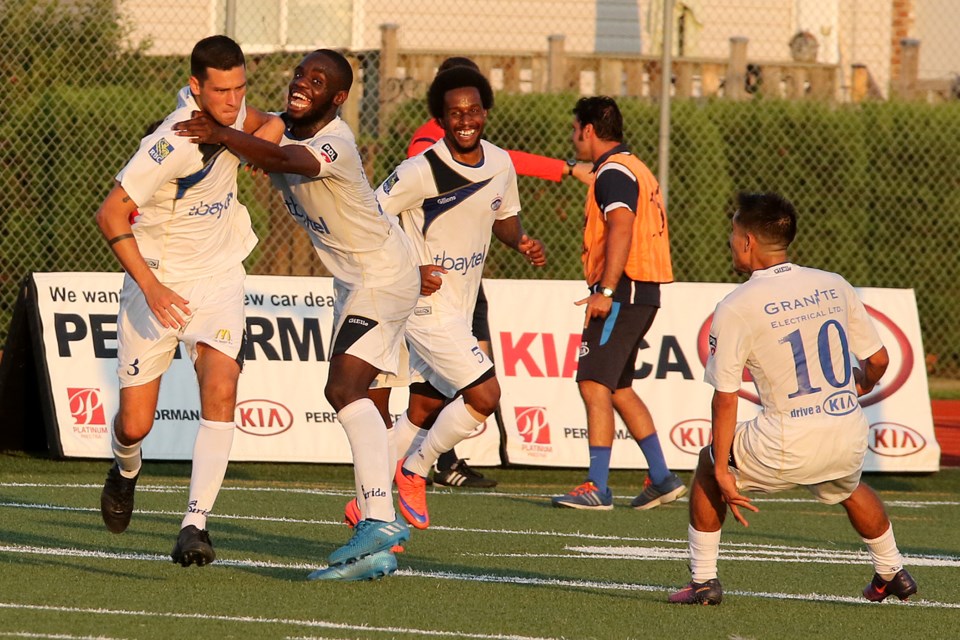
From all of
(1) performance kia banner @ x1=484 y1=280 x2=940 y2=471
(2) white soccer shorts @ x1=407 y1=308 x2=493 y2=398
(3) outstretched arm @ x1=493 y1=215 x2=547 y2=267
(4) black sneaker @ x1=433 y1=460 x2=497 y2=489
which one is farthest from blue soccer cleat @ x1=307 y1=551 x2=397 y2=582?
(1) performance kia banner @ x1=484 y1=280 x2=940 y2=471

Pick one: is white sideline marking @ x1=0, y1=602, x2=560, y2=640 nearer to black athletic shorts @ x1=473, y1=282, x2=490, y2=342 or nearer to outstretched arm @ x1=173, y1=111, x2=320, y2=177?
outstretched arm @ x1=173, y1=111, x2=320, y2=177

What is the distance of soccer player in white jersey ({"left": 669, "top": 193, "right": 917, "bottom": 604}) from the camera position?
6.27m

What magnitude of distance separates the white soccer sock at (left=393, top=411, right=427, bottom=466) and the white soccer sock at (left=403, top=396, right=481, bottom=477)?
0.53 feet

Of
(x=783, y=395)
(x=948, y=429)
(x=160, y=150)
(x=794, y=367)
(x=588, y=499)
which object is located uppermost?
(x=160, y=150)

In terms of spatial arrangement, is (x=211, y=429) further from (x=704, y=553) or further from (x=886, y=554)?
(x=886, y=554)

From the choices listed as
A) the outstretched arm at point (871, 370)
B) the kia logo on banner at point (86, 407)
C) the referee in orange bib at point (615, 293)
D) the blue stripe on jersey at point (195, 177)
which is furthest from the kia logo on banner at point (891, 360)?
the blue stripe on jersey at point (195, 177)

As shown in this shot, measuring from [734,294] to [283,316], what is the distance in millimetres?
5818

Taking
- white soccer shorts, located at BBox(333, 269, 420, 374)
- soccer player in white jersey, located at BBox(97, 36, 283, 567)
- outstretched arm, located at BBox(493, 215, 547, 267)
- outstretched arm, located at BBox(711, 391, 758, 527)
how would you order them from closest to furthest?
outstretched arm, located at BBox(711, 391, 758, 527), soccer player in white jersey, located at BBox(97, 36, 283, 567), white soccer shorts, located at BBox(333, 269, 420, 374), outstretched arm, located at BBox(493, 215, 547, 267)

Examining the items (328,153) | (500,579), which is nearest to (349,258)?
(328,153)

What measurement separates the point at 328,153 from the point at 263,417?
5053 mm

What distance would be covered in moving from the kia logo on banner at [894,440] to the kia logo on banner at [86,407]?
17.9 feet

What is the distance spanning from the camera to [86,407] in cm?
1142

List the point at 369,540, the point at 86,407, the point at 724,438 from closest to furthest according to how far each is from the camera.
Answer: the point at 724,438, the point at 369,540, the point at 86,407

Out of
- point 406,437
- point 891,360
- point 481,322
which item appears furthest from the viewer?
point 891,360
